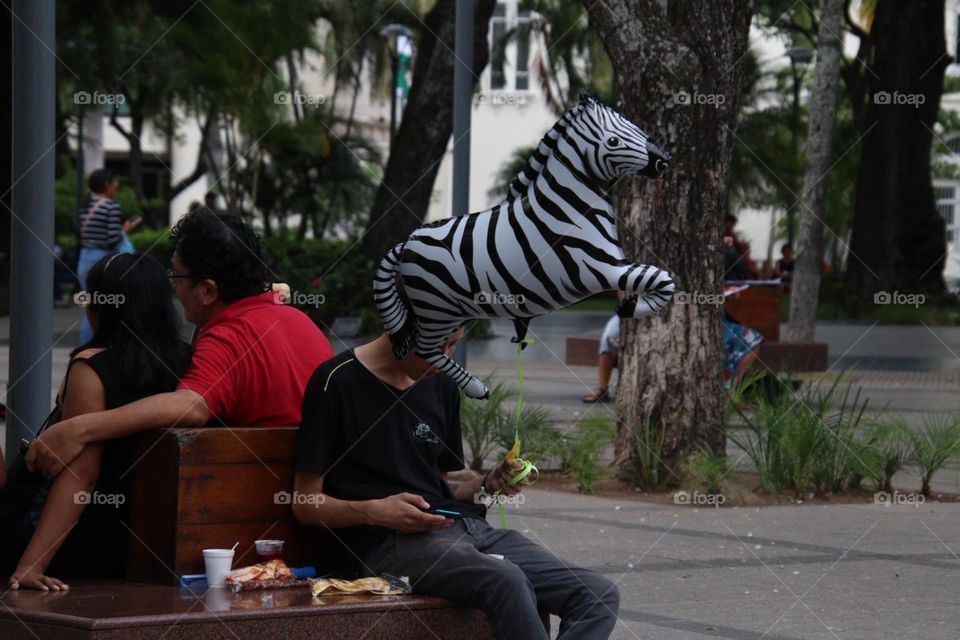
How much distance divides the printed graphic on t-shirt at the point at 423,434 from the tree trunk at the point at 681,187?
522 centimetres

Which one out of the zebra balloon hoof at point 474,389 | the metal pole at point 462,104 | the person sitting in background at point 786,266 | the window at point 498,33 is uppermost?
the window at point 498,33

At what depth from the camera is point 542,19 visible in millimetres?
50531

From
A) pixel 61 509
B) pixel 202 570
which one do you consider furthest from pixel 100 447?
pixel 202 570

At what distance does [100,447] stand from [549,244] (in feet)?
5.21

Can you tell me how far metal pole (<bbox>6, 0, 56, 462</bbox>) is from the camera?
6.52 m

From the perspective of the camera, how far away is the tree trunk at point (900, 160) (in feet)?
99.0

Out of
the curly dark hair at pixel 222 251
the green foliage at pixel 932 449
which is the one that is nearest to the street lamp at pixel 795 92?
the green foliage at pixel 932 449

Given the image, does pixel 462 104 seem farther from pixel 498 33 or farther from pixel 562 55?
pixel 498 33

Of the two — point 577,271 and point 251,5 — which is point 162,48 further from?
point 577,271

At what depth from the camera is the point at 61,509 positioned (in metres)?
4.68

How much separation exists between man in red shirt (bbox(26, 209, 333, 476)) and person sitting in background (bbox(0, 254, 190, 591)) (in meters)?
0.11

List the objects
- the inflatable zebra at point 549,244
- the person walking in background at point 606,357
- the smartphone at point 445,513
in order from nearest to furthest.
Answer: the inflatable zebra at point 549,244 < the smartphone at point 445,513 < the person walking in background at point 606,357

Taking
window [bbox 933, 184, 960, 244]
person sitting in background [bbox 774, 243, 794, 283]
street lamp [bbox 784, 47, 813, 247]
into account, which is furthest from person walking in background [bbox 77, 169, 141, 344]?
window [bbox 933, 184, 960, 244]

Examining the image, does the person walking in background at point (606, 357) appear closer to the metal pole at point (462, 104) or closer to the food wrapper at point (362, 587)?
the metal pole at point (462, 104)
